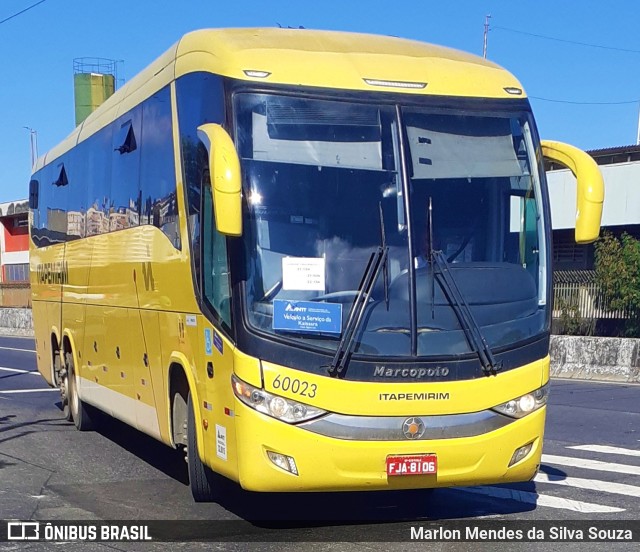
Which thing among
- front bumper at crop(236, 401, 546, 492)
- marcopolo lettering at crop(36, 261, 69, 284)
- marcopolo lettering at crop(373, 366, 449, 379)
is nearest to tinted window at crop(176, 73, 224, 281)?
front bumper at crop(236, 401, 546, 492)

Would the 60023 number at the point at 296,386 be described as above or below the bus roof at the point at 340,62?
below

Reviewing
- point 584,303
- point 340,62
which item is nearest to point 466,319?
point 340,62

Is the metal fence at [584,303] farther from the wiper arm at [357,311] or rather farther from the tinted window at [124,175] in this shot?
the wiper arm at [357,311]

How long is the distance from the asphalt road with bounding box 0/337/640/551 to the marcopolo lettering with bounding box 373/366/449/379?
1.23 meters

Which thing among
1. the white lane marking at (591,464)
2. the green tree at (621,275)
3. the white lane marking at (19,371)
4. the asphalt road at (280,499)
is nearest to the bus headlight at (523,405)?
the asphalt road at (280,499)

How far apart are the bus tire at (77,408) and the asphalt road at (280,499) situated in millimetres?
257

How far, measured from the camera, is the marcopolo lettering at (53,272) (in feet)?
46.0

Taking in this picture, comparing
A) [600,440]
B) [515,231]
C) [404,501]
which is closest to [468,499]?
[404,501]

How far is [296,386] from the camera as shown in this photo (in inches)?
271

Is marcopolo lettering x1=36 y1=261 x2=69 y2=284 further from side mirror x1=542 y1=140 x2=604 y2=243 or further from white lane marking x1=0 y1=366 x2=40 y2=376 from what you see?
side mirror x1=542 y1=140 x2=604 y2=243

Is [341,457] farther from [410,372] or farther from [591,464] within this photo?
[591,464]

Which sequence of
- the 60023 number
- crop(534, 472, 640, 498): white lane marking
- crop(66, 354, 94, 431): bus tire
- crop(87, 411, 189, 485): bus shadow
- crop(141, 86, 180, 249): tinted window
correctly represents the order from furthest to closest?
1. crop(66, 354, 94, 431): bus tire
2. crop(87, 411, 189, 485): bus shadow
3. crop(534, 472, 640, 498): white lane marking
4. crop(141, 86, 180, 249): tinted window
5. the 60023 number

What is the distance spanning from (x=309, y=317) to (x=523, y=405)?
1717 millimetres

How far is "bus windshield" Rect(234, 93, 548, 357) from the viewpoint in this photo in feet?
23.2
